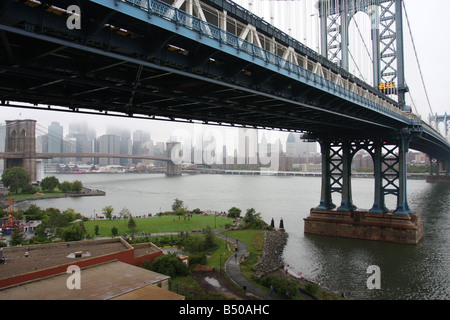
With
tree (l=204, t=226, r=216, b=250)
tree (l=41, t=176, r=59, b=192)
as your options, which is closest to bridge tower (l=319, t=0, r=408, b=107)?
tree (l=204, t=226, r=216, b=250)

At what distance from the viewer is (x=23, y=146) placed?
70688mm

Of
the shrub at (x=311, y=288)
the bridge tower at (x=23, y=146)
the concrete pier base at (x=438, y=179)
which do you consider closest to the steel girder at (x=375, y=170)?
the shrub at (x=311, y=288)

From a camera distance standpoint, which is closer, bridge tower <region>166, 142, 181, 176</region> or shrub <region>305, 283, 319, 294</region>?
shrub <region>305, 283, 319, 294</region>

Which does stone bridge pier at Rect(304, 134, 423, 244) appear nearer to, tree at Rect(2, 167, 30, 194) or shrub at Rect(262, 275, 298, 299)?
shrub at Rect(262, 275, 298, 299)

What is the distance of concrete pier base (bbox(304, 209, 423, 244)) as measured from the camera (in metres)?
23.2

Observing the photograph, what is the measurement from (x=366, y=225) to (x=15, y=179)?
2117 inches

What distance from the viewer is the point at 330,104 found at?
61.8 ft

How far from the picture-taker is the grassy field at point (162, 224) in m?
26.6

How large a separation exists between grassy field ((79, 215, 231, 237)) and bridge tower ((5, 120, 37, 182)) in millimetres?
46854

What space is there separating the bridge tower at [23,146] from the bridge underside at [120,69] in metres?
63.2

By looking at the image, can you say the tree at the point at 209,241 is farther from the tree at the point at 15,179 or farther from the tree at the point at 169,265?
the tree at the point at 15,179

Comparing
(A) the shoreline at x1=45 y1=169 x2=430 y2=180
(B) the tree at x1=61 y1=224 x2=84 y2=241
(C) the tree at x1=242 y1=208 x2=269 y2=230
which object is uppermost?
(A) the shoreline at x1=45 y1=169 x2=430 y2=180

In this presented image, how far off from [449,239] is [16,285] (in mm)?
25285
